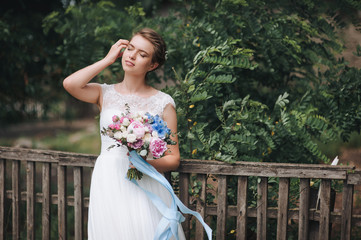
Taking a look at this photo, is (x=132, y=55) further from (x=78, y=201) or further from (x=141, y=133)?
(x=78, y=201)

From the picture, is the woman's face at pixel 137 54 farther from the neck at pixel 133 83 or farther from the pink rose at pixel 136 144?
the pink rose at pixel 136 144

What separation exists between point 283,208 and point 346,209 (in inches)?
17.0

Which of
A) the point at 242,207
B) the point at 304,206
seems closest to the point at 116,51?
the point at 242,207

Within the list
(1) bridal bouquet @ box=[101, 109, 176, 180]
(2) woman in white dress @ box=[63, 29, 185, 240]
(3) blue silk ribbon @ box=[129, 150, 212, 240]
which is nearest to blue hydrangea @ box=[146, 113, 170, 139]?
(1) bridal bouquet @ box=[101, 109, 176, 180]

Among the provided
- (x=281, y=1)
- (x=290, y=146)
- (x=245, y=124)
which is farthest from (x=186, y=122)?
(x=281, y=1)

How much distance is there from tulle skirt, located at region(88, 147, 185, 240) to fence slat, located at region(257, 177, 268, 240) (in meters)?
0.78

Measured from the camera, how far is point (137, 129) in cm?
231

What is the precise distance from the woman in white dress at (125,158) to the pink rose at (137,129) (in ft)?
1.30

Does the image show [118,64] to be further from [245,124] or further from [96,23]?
[245,124]

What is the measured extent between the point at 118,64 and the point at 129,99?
151 cm

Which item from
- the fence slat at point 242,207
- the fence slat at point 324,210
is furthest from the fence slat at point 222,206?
the fence slat at point 324,210

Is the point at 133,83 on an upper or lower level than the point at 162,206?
upper

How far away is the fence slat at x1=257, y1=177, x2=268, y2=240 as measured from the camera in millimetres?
2984

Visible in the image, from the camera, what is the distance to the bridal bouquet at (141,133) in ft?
7.65
